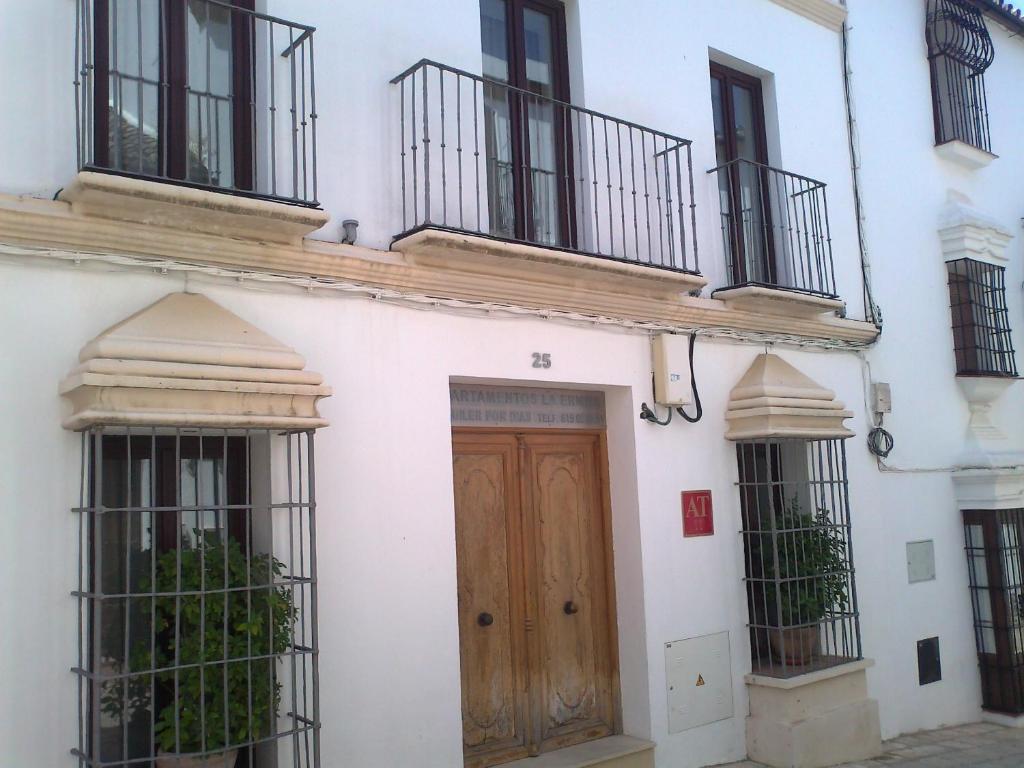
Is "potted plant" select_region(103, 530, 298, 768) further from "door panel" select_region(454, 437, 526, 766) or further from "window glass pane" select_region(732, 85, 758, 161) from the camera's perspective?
"window glass pane" select_region(732, 85, 758, 161)

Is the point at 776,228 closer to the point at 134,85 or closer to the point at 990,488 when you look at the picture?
the point at 990,488

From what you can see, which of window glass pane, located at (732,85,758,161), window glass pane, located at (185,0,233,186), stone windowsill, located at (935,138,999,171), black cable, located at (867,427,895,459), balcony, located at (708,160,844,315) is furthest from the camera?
stone windowsill, located at (935,138,999,171)

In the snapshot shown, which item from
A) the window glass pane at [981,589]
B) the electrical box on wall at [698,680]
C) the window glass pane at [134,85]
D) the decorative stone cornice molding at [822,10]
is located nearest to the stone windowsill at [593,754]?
the electrical box on wall at [698,680]

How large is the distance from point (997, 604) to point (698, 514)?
3582 millimetres

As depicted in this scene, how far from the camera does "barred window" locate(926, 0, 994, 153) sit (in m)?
9.25

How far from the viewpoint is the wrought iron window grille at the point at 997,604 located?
27.6 feet

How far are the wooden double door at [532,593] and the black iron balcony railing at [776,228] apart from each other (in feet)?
6.89

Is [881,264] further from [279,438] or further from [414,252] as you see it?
[279,438]

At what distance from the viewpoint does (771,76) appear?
7.86 metres

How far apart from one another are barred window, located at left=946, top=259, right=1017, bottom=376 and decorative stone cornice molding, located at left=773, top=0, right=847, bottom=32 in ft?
7.87

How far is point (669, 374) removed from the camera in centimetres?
648

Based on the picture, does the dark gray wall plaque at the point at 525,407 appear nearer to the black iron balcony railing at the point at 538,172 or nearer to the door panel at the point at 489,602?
the door panel at the point at 489,602

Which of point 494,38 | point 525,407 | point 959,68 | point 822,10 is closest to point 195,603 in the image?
point 525,407

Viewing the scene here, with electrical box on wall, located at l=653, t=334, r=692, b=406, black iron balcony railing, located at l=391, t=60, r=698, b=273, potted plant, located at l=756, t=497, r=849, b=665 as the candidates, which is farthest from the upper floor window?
potted plant, located at l=756, t=497, r=849, b=665
